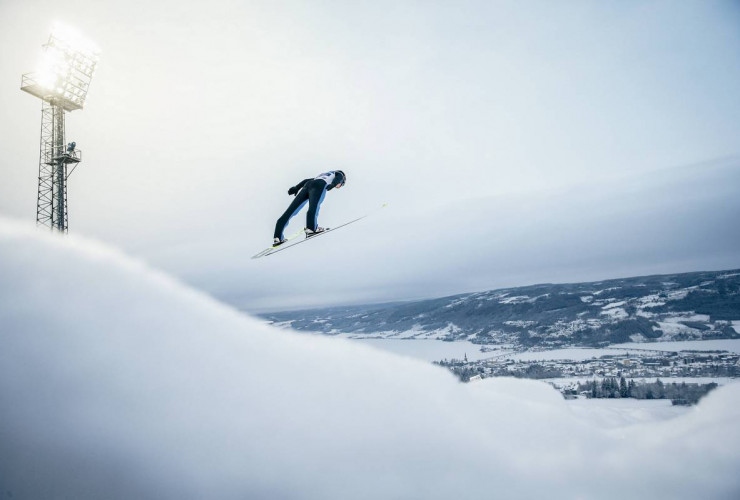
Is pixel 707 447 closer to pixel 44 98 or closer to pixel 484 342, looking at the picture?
pixel 44 98

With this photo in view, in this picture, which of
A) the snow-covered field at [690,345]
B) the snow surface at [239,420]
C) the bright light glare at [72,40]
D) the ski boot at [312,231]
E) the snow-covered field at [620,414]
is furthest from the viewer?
the snow-covered field at [690,345]

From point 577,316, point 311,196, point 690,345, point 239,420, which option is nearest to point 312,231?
point 311,196

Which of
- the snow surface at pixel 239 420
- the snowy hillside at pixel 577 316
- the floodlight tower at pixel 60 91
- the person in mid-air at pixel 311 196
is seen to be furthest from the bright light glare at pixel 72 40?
the snowy hillside at pixel 577 316

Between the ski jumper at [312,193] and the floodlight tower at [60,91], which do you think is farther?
the floodlight tower at [60,91]

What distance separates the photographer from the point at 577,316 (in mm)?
148500

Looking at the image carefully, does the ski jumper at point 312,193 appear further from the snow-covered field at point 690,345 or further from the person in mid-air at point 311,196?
the snow-covered field at point 690,345

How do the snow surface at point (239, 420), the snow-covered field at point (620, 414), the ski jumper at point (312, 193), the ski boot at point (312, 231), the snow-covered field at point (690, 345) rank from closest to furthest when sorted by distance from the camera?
1. the snow surface at point (239, 420)
2. the snow-covered field at point (620, 414)
3. the ski jumper at point (312, 193)
4. the ski boot at point (312, 231)
5. the snow-covered field at point (690, 345)

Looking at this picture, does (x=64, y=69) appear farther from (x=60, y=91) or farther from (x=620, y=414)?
(x=620, y=414)


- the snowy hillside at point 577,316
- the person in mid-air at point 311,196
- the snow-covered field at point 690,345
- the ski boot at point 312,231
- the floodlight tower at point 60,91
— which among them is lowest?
the snow-covered field at point 690,345

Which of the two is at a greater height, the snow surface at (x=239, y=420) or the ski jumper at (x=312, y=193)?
the ski jumper at (x=312, y=193)

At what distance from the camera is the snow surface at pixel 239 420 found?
3557 millimetres

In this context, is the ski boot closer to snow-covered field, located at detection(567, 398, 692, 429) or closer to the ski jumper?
the ski jumper

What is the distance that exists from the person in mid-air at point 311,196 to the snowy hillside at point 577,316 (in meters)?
87.8

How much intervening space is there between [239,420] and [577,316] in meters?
173
